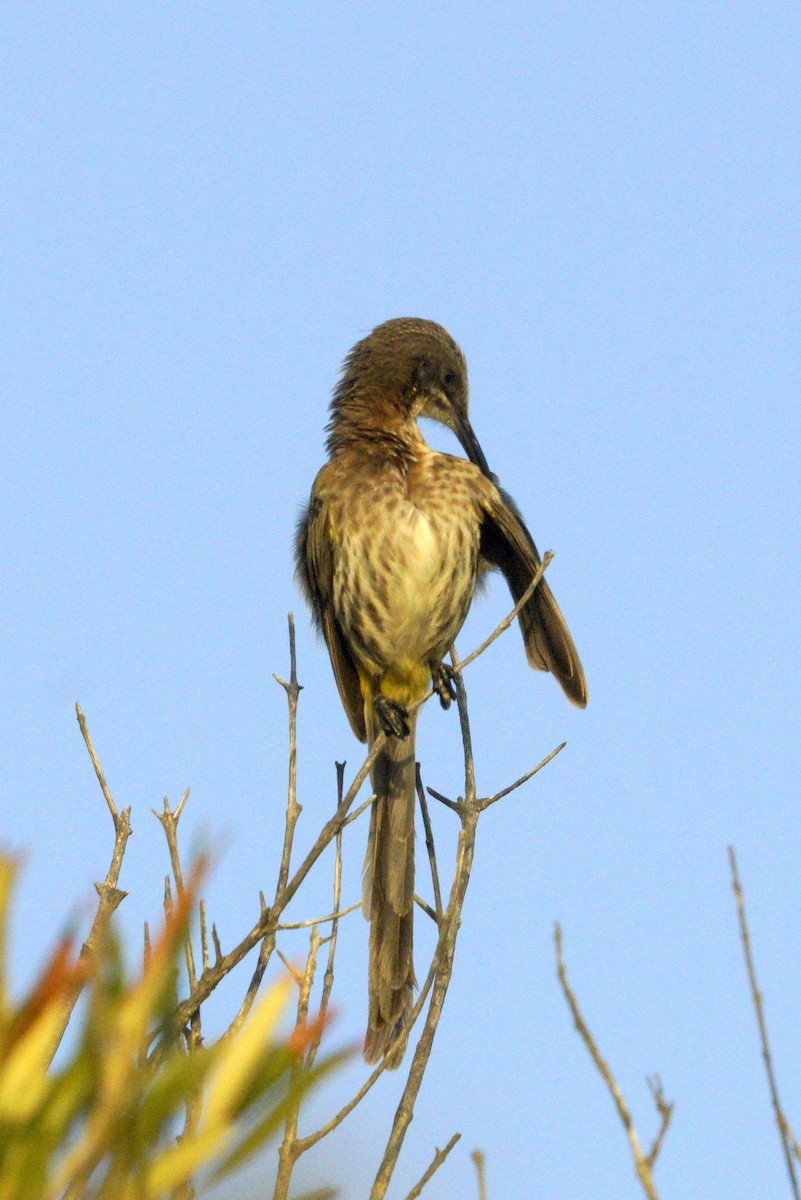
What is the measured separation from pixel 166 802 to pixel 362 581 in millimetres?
2043

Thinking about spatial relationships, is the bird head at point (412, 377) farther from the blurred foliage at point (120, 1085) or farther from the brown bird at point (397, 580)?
the blurred foliage at point (120, 1085)

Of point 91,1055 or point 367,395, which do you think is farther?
point 367,395

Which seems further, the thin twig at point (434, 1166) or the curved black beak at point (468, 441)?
the curved black beak at point (468, 441)

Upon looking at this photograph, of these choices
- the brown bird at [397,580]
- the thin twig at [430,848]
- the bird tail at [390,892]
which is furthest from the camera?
the brown bird at [397,580]

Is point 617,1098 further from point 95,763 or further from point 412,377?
point 412,377

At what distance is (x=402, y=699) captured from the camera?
5609mm

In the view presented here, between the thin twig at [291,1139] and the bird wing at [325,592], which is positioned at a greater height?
the bird wing at [325,592]

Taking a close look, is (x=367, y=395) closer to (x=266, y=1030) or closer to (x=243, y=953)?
(x=243, y=953)

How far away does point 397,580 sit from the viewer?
535 cm

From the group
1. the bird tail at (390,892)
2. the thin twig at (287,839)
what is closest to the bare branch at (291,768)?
the thin twig at (287,839)

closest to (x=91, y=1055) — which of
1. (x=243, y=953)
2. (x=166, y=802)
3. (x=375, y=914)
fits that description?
(x=243, y=953)

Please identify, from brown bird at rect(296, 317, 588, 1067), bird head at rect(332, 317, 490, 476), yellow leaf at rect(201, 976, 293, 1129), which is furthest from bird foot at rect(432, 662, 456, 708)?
yellow leaf at rect(201, 976, 293, 1129)

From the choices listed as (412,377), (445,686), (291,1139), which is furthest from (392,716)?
(291,1139)

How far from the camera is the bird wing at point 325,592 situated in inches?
221
